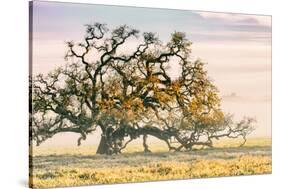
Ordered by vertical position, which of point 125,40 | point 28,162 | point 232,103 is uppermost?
point 125,40

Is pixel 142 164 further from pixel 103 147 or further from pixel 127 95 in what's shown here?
pixel 127 95

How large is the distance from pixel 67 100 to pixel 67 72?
183 mm

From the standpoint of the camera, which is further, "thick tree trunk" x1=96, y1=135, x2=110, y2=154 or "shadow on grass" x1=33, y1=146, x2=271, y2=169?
"thick tree trunk" x1=96, y1=135, x2=110, y2=154

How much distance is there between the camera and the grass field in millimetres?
4648

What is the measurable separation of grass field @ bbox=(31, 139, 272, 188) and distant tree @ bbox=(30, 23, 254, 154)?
6 centimetres

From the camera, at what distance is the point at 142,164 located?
16.1 ft

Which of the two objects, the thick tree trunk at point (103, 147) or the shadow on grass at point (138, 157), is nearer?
the shadow on grass at point (138, 157)

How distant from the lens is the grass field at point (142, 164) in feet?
15.3

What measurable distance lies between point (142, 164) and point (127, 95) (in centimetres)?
48

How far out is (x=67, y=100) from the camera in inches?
186

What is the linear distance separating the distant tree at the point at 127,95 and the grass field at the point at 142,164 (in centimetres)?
6

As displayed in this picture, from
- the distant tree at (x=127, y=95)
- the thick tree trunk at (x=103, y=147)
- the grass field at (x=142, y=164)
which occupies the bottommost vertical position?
the grass field at (x=142, y=164)
